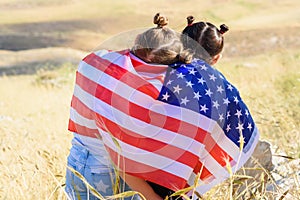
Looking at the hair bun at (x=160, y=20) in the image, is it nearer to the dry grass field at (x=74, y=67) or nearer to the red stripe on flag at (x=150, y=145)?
the dry grass field at (x=74, y=67)

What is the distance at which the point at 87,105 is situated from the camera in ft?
8.91

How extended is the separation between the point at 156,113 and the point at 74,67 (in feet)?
47.1

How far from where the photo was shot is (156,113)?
8.68 ft

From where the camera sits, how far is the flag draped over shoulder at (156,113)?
263 centimetres

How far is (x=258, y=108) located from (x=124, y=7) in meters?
43.5

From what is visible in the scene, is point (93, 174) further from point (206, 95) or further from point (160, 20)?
point (160, 20)

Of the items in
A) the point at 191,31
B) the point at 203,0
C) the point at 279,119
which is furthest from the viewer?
the point at 203,0

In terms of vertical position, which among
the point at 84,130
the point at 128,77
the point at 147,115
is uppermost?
the point at 128,77

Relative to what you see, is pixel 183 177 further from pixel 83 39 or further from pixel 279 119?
pixel 83 39

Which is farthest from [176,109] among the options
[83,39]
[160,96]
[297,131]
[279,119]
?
[83,39]

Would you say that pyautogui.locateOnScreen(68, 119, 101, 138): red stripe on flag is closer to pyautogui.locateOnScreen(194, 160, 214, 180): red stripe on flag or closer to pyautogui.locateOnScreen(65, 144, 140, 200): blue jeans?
pyautogui.locateOnScreen(65, 144, 140, 200): blue jeans

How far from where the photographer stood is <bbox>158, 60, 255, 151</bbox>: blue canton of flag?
105 inches

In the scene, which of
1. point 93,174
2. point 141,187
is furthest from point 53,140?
point 141,187

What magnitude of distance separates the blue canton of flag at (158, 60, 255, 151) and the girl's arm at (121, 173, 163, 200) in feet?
1.03
